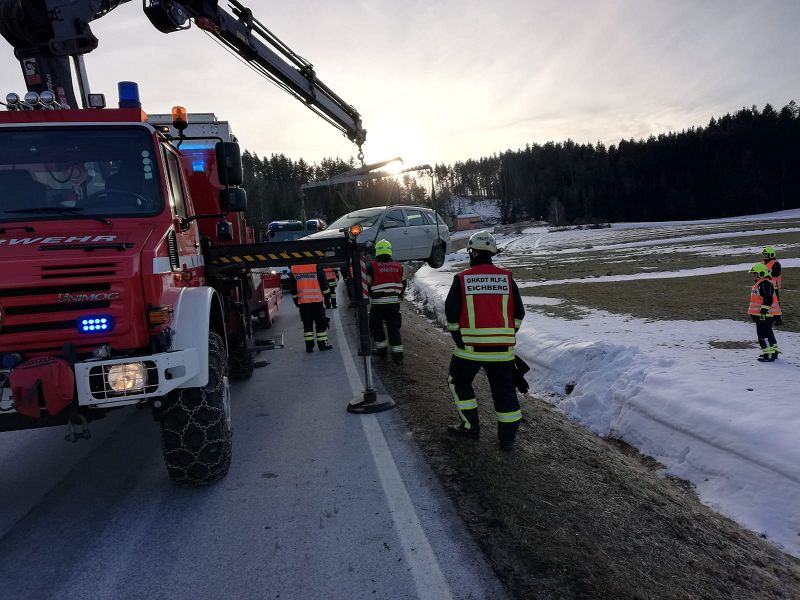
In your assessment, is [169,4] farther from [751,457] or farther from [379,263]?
[751,457]

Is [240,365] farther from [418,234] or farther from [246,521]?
[418,234]

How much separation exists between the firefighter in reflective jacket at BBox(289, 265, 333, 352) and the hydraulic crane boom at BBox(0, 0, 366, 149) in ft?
11.3

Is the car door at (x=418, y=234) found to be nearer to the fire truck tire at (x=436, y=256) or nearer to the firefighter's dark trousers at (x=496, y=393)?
the fire truck tire at (x=436, y=256)

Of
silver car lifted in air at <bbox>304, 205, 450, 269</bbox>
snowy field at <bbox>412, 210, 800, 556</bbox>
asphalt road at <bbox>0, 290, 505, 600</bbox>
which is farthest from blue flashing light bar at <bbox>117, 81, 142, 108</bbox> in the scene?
silver car lifted in air at <bbox>304, 205, 450, 269</bbox>

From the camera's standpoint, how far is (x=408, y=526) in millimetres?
3203

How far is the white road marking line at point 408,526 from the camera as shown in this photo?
2643 mm

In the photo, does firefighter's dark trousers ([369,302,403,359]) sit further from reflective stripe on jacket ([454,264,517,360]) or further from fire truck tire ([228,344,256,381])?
reflective stripe on jacket ([454,264,517,360])

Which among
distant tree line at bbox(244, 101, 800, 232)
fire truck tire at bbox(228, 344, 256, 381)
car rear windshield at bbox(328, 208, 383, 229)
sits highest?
distant tree line at bbox(244, 101, 800, 232)

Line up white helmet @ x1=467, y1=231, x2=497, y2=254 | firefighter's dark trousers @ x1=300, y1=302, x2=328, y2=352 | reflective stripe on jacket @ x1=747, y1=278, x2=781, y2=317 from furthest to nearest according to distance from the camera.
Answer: firefighter's dark trousers @ x1=300, y1=302, x2=328, y2=352
reflective stripe on jacket @ x1=747, y1=278, x2=781, y2=317
white helmet @ x1=467, y1=231, x2=497, y2=254

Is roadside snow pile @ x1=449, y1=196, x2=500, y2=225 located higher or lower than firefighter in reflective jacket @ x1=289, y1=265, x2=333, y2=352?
higher

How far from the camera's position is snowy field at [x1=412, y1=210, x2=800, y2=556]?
4488mm

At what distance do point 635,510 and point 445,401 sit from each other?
8.76 ft

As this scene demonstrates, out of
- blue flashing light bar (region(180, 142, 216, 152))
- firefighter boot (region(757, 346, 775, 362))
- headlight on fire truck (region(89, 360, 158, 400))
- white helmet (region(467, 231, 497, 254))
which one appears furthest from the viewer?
firefighter boot (region(757, 346, 775, 362))

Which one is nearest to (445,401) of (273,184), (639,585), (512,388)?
(512,388)
